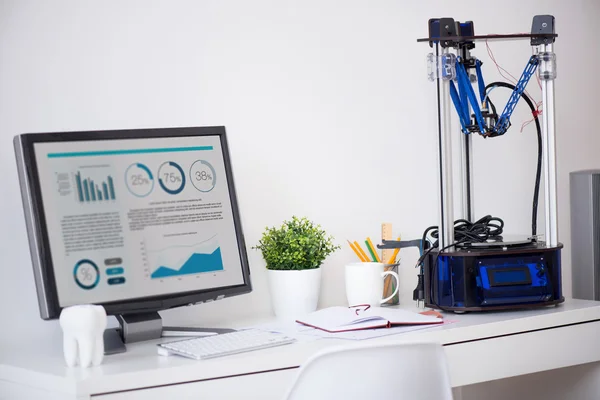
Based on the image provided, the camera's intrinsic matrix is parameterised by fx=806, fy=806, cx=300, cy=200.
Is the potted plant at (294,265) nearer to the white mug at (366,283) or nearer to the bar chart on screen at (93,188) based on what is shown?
the white mug at (366,283)

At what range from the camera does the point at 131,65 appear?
1.91 m

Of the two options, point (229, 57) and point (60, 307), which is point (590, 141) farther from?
point (60, 307)

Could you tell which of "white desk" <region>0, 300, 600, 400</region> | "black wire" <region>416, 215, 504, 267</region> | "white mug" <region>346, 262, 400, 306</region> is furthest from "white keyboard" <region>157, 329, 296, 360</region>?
"black wire" <region>416, 215, 504, 267</region>

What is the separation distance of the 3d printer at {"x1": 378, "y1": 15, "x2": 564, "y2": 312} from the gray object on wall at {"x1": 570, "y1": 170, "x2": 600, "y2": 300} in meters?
0.58

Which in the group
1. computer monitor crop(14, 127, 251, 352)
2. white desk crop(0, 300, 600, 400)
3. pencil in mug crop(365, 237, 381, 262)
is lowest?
white desk crop(0, 300, 600, 400)

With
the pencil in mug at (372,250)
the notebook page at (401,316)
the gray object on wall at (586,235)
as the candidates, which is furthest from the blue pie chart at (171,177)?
the gray object on wall at (586,235)

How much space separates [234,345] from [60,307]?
0.35 metres

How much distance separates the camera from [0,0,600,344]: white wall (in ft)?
5.84

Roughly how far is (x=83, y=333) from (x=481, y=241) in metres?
1.05

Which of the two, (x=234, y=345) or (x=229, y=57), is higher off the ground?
(x=229, y=57)

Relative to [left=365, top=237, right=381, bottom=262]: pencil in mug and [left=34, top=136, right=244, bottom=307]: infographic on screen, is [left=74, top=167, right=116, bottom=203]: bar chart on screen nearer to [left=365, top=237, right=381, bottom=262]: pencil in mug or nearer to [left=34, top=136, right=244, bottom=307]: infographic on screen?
[left=34, top=136, right=244, bottom=307]: infographic on screen

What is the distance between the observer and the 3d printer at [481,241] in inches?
76.3

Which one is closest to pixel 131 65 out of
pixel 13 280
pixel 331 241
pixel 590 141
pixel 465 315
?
pixel 13 280

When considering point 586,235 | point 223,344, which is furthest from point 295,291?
point 586,235
